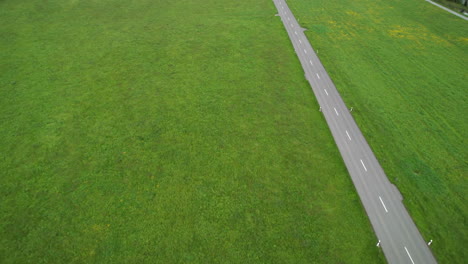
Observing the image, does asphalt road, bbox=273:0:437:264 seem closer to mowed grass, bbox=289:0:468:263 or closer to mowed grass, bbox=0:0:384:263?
mowed grass, bbox=289:0:468:263

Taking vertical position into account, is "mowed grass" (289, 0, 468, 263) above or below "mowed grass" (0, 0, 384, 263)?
above

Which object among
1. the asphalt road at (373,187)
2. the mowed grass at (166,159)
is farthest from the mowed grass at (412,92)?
the mowed grass at (166,159)

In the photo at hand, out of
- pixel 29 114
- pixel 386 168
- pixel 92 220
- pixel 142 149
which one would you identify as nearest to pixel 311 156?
pixel 386 168

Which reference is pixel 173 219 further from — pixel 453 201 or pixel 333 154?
pixel 453 201

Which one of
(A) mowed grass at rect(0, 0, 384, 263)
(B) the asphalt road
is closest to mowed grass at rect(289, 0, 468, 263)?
(B) the asphalt road

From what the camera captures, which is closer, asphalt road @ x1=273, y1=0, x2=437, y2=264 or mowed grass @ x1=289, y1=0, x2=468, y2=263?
asphalt road @ x1=273, y1=0, x2=437, y2=264
